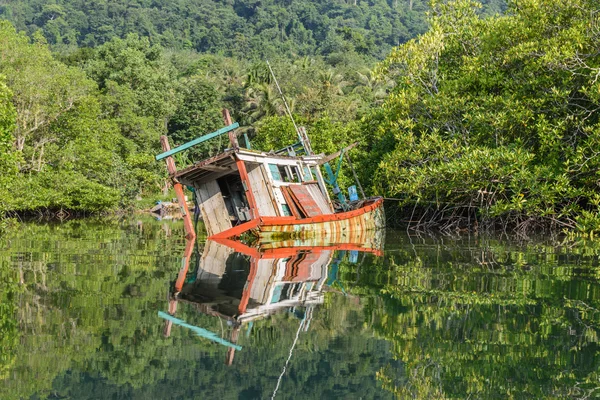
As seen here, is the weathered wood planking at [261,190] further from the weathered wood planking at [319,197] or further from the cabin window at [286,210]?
the weathered wood planking at [319,197]

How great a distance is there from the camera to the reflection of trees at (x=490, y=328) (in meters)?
6.19

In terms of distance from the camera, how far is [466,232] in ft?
83.4

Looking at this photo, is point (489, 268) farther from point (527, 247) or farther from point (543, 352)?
point (543, 352)

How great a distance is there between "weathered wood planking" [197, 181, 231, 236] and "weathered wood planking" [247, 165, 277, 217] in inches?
58.9

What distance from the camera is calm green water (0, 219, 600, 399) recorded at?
238 inches

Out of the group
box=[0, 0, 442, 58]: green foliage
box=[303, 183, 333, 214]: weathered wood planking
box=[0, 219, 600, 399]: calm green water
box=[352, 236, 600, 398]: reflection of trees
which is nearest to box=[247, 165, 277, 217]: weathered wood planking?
box=[303, 183, 333, 214]: weathered wood planking

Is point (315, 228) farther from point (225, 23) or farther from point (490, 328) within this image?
point (225, 23)

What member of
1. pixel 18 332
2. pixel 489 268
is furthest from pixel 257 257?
pixel 18 332

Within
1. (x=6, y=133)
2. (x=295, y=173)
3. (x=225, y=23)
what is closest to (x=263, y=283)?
(x=295, y=173)

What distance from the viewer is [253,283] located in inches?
445

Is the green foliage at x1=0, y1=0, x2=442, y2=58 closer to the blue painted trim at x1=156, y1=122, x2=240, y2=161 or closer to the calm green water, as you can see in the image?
the blue painted trim at x1=156, y1=122, x2=240, y2=161

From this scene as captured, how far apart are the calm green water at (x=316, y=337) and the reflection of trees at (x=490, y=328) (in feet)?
0.06

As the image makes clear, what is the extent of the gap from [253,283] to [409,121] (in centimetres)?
1576

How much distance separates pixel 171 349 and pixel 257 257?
8784 millimetres
